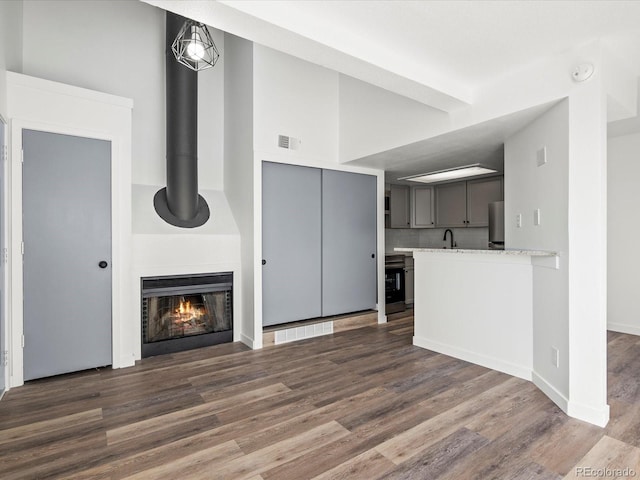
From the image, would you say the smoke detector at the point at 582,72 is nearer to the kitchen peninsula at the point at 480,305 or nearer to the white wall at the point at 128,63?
the kitchen peninsula at the point at 480,305

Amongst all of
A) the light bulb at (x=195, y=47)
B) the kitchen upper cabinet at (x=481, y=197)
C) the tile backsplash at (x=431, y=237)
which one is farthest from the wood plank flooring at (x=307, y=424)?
the tile backsplash at (x=431, y=237)

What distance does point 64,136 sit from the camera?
Result: 10.0ft

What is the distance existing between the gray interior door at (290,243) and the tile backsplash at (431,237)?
2.53 metres

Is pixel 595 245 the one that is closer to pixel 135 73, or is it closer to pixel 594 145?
pixel 594 145

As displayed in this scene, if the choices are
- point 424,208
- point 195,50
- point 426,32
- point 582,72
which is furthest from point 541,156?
point 424,208

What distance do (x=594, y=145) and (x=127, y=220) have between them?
3736 millimetres

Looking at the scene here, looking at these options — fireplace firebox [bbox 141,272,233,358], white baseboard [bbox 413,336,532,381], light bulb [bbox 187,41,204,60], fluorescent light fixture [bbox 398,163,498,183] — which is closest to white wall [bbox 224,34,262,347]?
fireplace firebox [bbox 141,272,233,358]

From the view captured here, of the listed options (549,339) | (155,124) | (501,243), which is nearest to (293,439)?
(549,339)

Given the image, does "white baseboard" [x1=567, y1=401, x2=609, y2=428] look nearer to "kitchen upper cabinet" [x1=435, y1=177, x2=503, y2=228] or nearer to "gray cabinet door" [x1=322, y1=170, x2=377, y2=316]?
"gray cabinet door" [x1=322, y1=170, x2=377, y2=316]

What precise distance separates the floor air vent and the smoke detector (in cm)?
341

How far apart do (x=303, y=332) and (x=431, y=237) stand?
3.78 m

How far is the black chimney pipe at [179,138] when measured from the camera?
378 cm

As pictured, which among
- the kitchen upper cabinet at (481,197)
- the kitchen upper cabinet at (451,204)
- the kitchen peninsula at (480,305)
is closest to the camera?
the kitchen peninsula at (480,305)

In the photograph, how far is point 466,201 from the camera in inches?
242
